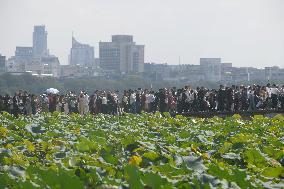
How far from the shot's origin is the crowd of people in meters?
28.7

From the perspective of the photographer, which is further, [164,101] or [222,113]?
[164,101]

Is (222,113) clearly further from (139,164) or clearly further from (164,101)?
(139,164)

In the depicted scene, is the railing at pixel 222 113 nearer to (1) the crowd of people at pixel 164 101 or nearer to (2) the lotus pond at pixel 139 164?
(1) the crowd of people at pixel 164 101

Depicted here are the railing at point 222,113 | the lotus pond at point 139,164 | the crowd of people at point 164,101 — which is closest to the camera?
the lotus pond at point 139,164

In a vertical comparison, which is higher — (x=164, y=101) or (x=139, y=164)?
(x=139, y=164)

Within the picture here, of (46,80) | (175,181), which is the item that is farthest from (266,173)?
(46,80)

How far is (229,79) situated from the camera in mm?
168625

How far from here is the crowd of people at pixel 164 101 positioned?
28688mm

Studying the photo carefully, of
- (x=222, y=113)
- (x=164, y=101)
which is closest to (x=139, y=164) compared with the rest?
(x=222, y=113)

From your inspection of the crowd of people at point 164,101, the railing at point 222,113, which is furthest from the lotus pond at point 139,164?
the crowd of people at point 164,101

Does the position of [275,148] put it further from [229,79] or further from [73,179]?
[229,79]

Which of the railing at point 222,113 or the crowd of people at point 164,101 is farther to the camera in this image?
the crowd of people at point 164,101

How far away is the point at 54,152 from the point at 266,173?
2298 millimetres

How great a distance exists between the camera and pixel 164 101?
30781mm
